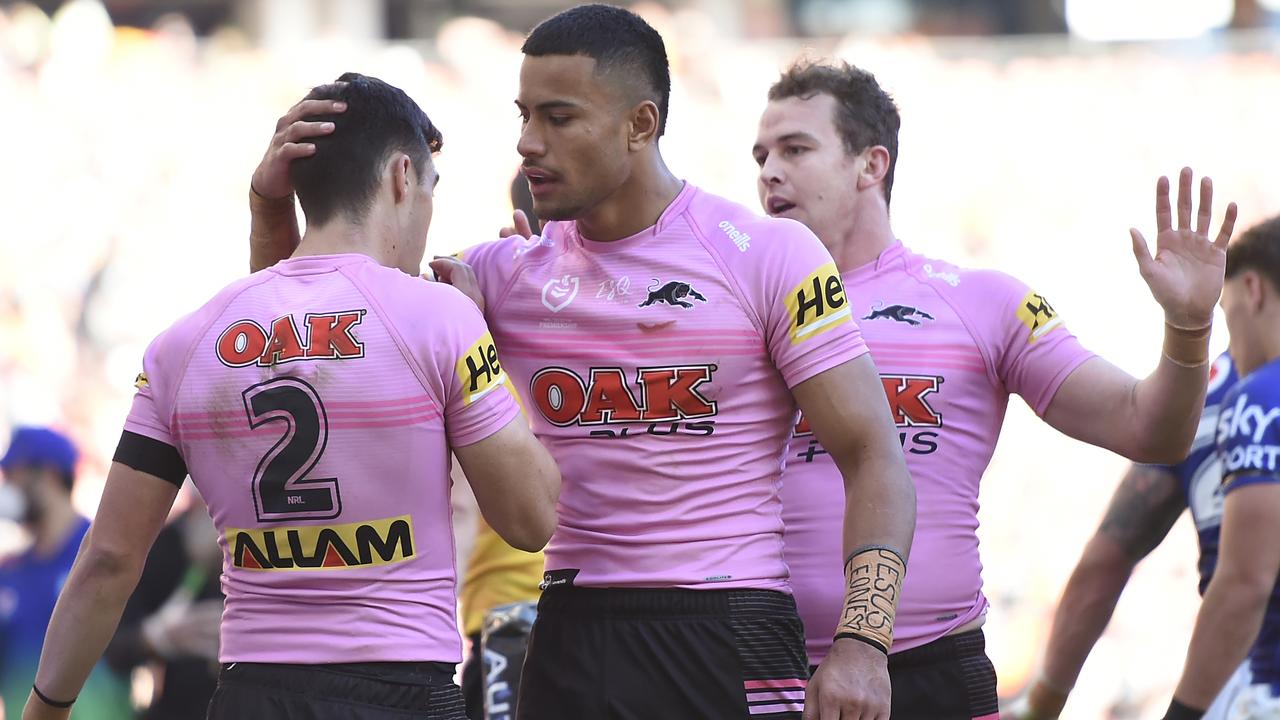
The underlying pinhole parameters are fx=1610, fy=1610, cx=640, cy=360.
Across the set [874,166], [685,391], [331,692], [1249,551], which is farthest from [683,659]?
[1249,551]

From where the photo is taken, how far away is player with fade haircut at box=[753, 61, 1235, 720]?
358 cm

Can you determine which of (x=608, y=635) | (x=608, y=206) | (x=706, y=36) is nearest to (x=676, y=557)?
(x=608, y=635)

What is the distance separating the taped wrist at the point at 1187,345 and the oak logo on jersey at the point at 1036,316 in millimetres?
373

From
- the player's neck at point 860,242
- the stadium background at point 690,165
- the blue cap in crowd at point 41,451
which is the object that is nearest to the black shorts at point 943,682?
the player's neck at point 860,242

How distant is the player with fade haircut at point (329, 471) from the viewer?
2939 millimetres

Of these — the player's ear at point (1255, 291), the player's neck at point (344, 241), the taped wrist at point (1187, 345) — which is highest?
the player's neck at point (344, 241)

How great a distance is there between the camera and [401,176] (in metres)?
3.18

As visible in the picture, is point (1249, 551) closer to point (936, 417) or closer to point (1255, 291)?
point (1255, 291)

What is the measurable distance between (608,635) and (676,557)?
21 cm

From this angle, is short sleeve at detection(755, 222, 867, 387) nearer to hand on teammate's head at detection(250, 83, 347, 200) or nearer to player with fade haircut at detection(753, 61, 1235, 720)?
player with fade haircut at detection(753, 61, 1235, 720)

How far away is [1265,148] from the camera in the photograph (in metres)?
14.3

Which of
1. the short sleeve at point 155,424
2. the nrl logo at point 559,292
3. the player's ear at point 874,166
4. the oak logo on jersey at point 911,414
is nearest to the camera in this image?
the short sleeve at point 155,424

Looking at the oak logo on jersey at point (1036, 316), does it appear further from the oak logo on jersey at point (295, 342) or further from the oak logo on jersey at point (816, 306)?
the oak logo on jersey at point (295, 342)

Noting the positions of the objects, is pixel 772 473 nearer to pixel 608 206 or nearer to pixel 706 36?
pixel 608 206
